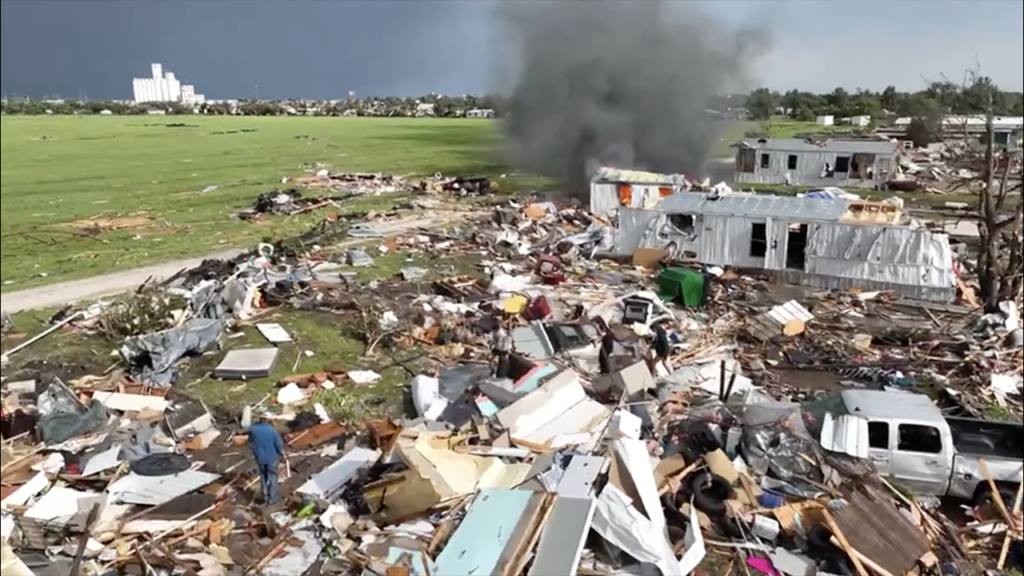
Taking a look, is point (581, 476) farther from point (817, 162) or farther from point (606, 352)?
point (817, 162)

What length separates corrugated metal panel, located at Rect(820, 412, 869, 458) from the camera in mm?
8711

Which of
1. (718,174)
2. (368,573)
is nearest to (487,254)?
(368,573)

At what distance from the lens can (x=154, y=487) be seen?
8.27 meters

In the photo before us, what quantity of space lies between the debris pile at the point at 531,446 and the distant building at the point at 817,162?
75.6 feet

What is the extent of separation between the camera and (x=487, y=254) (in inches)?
861

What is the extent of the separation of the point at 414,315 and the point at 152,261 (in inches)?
381

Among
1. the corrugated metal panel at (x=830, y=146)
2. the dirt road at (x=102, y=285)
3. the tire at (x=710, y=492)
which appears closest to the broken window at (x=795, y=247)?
the tire at (x=710, y=492)

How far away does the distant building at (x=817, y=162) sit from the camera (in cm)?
3706

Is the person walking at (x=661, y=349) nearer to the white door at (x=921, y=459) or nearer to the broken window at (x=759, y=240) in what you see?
the white door at (x=921, y=459)

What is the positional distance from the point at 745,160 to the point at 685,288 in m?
26.0

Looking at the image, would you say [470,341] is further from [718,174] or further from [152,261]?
[718,174]

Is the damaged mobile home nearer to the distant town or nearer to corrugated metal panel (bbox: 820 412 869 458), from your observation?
the distant town

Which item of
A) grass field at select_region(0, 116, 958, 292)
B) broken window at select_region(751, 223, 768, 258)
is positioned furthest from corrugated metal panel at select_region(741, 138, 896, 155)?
broken window at select_region(751, 223, 768, 258)

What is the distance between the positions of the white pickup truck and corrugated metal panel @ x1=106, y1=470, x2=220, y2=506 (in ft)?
24.6
